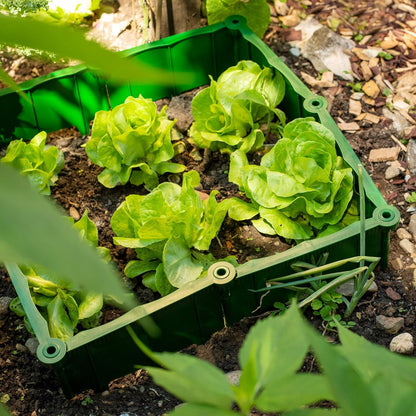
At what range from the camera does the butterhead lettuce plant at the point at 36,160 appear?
8.41 ft

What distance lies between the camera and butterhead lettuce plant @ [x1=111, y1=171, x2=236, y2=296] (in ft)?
7.37

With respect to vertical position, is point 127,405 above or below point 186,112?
below

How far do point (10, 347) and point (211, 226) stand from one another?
0.83 metres

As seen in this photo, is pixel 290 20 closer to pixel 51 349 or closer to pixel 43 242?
pixel 51 349

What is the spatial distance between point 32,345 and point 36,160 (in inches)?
30.4

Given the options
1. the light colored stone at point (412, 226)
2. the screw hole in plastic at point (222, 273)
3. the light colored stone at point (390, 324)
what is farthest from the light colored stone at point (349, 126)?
the screw hole in plastic at point (222, 273)

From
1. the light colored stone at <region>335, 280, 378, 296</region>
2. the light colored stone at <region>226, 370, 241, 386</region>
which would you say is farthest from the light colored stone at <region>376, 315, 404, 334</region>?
the light colored stone at <region>226, 370, 241, 386</region>

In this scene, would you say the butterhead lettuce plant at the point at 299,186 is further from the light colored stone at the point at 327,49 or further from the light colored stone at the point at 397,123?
the light colored stone at the point at 327,49

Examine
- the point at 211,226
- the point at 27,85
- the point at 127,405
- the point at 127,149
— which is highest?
the point at 27,85

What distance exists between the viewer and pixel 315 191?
232cm

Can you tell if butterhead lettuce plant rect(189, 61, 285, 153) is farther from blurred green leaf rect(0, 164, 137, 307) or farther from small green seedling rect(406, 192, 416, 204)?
blurred green leaf rect(0, 164, 137, 307)

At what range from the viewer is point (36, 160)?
2.62 m

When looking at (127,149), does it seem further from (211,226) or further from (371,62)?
(371,62)

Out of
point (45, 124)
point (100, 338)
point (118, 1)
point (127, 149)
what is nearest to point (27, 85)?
point (45, 124)
